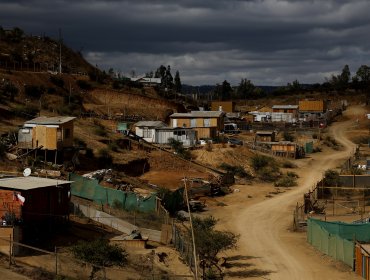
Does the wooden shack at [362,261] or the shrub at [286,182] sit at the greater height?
the wooden shack at [362,261]

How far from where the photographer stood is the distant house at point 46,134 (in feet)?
137

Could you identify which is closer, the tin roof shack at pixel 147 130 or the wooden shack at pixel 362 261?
the wooden shack at pixel 362 261

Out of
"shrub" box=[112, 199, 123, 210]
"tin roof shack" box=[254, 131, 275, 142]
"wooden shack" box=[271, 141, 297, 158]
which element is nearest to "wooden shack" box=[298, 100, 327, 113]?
"tin roof shack" box=[254, 131, 275, 142]

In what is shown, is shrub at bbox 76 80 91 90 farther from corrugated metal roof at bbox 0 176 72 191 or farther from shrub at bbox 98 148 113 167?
corrugated metal roof at bbox 0 176 72 191

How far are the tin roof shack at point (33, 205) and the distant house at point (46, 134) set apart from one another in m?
14.2

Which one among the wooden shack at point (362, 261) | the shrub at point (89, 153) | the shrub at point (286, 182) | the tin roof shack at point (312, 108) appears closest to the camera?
the wooden shack at point (362, 261)

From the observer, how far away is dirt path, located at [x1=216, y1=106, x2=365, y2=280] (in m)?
25.3

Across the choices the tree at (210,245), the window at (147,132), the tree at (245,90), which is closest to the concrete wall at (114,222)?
the tree at (210,245)

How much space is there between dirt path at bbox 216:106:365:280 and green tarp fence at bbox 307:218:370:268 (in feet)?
1.31

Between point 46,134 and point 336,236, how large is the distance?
22.7 metres

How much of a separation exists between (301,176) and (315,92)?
105 meters

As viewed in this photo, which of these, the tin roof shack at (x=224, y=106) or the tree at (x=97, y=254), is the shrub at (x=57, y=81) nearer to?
the tin roof shack at (x=224, y=106)

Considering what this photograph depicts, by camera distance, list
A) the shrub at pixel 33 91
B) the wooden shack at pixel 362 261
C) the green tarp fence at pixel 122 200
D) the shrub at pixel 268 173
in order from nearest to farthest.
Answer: the wooden shack at pixel 362 261 < the green tarp fence at pixel 122 200 < the shrub at pixel 268 173 < the shrub at pixel 33 91

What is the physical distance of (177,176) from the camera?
165 feet
